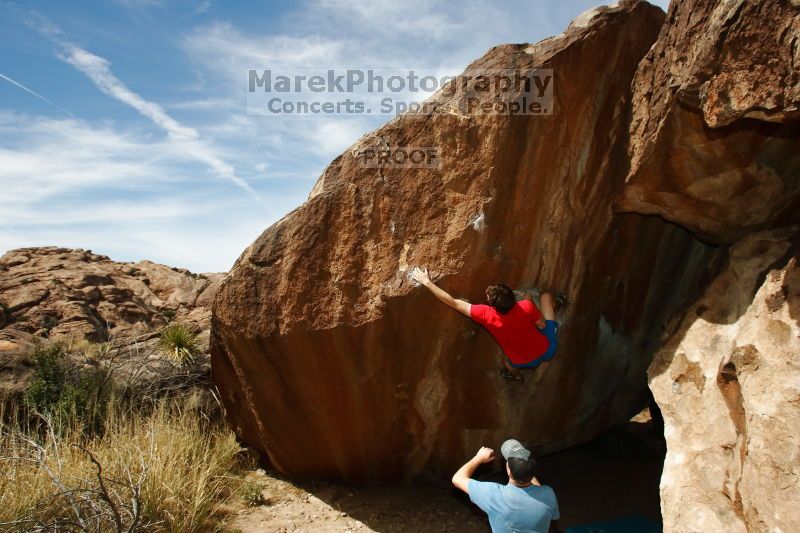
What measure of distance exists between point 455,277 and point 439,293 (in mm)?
204

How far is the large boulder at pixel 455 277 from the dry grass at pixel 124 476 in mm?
792

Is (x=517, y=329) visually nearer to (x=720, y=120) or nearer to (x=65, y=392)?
(x=720, y=120)

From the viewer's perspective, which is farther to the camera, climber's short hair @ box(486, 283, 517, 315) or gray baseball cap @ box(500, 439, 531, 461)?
climber's short hair @ box(486, 283, 517, 315)

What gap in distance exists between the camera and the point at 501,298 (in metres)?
4.45

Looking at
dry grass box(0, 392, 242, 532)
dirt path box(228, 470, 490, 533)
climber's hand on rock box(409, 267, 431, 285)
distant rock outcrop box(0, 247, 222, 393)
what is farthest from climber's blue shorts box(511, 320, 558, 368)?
distant rock outcrop box(0, 247, 222, 393)

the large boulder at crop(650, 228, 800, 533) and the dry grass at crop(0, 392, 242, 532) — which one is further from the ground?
the large boulder at crop(650, 228, 800, 533)

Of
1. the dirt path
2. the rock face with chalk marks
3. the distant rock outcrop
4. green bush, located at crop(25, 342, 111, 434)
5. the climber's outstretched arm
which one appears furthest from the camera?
the distant rock outcrop

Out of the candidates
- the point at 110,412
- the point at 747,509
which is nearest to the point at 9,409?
the point at 110,412

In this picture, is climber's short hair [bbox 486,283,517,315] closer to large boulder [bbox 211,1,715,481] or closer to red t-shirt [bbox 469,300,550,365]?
red t-shirt [bbox 469,300,550,365]

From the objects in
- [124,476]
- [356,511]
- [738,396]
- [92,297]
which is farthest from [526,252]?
[92,297]

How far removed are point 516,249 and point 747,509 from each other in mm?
2431

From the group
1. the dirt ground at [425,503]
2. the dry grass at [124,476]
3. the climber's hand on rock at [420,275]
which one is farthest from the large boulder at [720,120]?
the dry grass at [124,476]

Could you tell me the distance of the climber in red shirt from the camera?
4512 mm

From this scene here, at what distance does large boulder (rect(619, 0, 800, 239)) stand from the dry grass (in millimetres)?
4872
